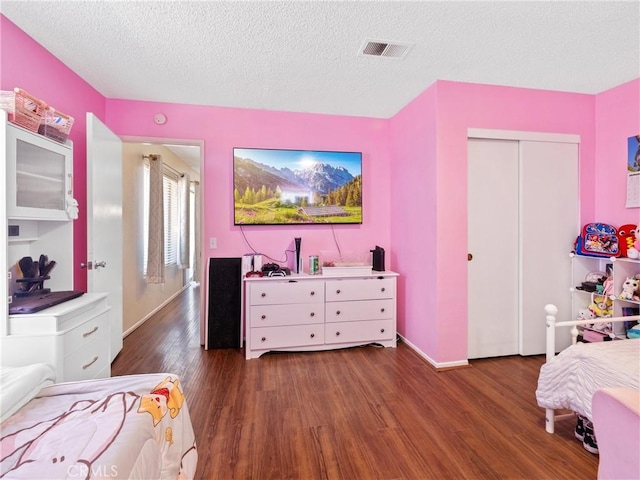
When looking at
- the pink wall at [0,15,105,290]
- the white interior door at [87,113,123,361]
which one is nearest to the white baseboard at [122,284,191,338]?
the white interior door at [87,113,123,361]

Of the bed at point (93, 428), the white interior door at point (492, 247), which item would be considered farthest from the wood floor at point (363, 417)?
the bed at point (93, 428)

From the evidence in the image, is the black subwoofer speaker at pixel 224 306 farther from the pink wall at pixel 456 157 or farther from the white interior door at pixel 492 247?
the white interior door at pixel 492 247

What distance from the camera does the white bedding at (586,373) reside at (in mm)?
1440

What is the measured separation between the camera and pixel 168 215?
5039 millimetres

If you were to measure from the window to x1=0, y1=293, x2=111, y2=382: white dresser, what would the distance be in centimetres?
256

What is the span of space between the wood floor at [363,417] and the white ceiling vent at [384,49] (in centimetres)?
255

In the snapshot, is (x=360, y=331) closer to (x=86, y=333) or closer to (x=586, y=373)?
(x=586, y=373)

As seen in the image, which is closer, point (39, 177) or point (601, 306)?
point (39, 177)

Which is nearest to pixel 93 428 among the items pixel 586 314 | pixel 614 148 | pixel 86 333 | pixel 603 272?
pixel 86 333

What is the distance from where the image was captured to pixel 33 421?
1062 mm

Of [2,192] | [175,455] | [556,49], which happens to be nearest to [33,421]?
[175,455]

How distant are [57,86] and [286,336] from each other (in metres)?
2.82

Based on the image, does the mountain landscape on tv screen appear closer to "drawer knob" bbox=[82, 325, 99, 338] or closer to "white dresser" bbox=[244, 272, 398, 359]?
"white dresser" bbox=[244, 272, 398, 359]

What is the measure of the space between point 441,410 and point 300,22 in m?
2.73
